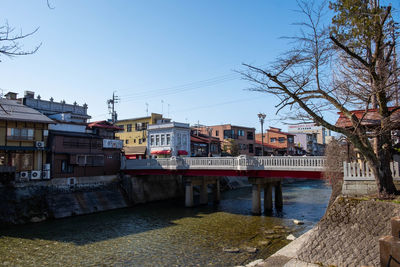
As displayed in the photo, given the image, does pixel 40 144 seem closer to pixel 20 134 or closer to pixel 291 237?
pixel 20 134

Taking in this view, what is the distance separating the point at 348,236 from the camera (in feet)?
40.2

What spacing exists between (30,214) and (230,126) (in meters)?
51.8

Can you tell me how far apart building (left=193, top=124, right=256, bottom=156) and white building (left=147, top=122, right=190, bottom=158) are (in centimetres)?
1756

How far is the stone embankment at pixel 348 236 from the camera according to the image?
37.3ft

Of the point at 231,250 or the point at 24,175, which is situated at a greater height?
the point at 24,175

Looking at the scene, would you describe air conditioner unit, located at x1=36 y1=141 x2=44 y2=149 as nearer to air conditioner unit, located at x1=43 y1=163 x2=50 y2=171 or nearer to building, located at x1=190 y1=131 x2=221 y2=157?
air conditioner unit, located at x1=43 y1=163 x2=50 y2=171

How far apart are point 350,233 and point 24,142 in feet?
106

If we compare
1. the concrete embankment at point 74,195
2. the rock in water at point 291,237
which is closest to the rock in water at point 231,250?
the rock in water at point 291,237

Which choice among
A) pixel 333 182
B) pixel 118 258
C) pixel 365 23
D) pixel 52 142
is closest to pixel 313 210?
pixel 333 182

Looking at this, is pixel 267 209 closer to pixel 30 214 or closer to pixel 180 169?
pixel 180 169

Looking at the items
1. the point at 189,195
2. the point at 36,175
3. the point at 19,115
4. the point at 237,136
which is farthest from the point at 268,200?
the point at 237,136

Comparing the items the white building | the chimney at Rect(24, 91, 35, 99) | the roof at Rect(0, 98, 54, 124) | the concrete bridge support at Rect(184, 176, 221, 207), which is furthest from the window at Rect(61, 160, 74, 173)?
the white building

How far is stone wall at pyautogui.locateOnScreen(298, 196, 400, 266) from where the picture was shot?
1135cm

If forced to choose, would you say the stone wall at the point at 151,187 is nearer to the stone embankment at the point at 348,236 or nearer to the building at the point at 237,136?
the building at the point at 237,136
